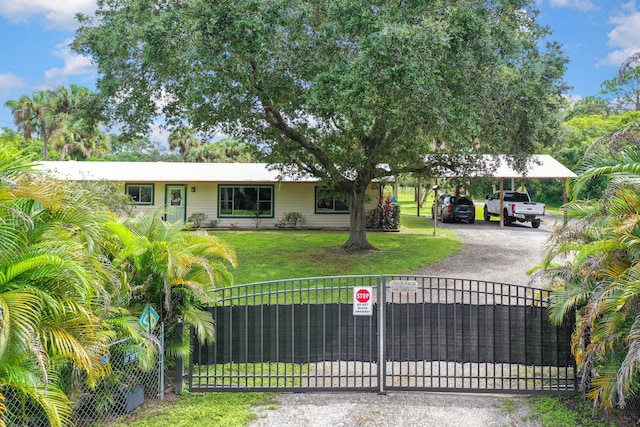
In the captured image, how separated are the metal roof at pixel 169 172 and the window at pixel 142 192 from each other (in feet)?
2.20

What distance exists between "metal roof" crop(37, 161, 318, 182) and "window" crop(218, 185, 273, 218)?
72cm

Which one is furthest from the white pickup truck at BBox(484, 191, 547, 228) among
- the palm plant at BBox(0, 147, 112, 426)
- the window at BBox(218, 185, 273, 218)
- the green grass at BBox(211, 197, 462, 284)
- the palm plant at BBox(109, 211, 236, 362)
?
Result: the palm plant at BBox(0, 147, 112, 426)

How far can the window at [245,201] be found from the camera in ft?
77.4

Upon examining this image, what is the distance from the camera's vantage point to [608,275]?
4961 millimetres

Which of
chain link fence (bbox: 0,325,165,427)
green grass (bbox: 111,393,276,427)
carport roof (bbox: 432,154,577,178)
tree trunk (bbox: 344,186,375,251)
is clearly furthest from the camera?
carport roof (bbox: 432,154,577,178)

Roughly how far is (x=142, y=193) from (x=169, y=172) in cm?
177

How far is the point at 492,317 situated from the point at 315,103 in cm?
640

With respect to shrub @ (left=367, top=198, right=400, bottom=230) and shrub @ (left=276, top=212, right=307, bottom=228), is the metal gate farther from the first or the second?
shrub @ (left=276, top=212, right=307, bottom=228)

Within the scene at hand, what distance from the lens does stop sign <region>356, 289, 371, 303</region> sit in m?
5.90

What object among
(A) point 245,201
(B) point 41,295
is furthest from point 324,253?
(B) point 41,295

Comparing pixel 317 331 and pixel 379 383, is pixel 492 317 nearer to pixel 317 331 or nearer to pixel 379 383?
pixel 379 383

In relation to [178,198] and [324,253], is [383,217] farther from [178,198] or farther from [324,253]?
[178,198]

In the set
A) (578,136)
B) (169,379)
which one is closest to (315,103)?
(169,379)

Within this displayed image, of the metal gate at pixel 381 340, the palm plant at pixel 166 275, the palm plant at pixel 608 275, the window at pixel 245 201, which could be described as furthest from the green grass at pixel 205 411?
the window at pixel 245 201
